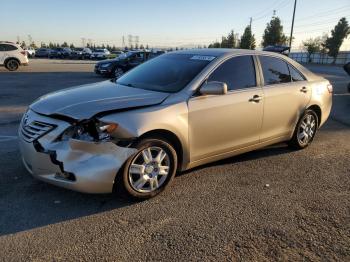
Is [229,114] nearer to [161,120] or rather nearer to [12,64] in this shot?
[161,120]

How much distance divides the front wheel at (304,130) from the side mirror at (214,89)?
2111mm

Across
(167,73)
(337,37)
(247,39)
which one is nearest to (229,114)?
(167,73)

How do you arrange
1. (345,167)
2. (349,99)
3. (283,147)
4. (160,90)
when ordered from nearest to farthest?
(160,90)
(345,167)
(283,147)
(349,99)

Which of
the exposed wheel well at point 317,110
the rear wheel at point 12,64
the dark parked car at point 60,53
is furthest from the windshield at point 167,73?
the dark parked car at point 60,53

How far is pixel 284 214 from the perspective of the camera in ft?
12.3

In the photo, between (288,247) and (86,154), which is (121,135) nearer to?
(86,154)

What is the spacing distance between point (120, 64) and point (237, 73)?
1455cm

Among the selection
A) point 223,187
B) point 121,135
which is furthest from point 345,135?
point 121,135

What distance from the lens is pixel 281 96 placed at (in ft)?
17.1

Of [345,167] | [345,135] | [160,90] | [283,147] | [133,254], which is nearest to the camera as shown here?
[133,254]

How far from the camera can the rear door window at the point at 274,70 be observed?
516 cm

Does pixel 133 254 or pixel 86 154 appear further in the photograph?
pixel 86 154

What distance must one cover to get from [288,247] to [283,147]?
10.3ft

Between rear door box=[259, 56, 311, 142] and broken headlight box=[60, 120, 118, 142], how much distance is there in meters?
2.40
